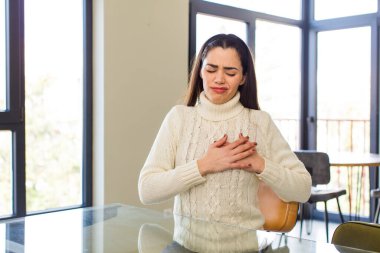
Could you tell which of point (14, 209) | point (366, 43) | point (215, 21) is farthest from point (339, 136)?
point (14, 209)

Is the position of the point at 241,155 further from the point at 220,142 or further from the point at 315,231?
the point at 315,231

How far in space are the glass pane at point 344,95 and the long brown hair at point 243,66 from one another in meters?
3.25

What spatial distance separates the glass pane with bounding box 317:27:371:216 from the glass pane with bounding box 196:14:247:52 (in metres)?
1.03

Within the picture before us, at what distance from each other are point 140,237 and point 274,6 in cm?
372

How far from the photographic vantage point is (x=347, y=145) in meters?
4.93

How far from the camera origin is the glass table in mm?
1317

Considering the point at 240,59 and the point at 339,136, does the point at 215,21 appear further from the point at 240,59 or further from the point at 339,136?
the point at 240,59

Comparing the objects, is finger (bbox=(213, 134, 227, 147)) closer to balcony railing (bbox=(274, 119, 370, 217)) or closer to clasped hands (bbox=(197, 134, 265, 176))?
clasped hands (bbox=(197, 134, 265, 176))

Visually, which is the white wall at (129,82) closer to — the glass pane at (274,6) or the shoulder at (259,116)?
the glass pane at (274,6)

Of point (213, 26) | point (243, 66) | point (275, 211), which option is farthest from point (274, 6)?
point (275, 211)

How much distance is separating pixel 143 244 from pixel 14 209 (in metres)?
1.83

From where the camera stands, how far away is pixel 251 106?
1.62m

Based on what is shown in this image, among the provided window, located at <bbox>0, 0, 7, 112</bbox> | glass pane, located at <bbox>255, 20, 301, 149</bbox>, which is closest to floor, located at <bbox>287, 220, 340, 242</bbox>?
glass pane, located at <bbox>255, 20, 301, 149</bbox>

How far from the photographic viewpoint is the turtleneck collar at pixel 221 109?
1567mm
